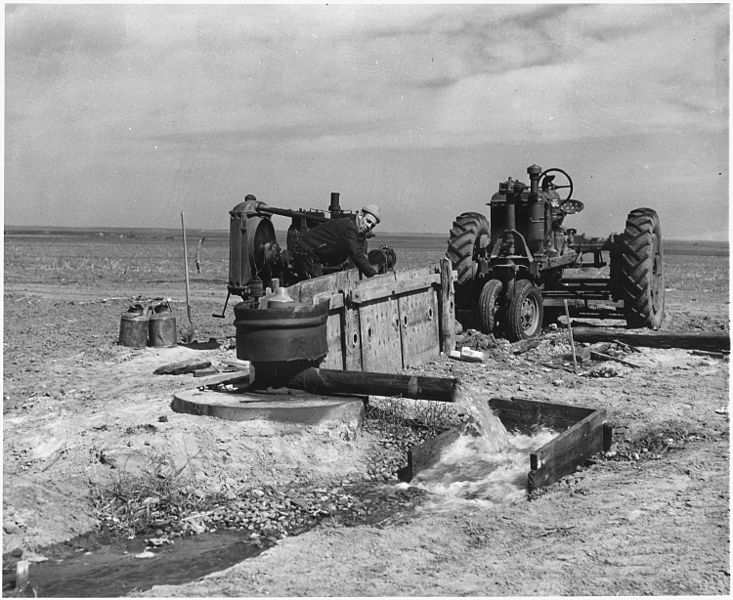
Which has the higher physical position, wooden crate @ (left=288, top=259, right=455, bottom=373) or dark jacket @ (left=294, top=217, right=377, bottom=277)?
dark jacket @ (left=294, top=217, right=377, bottom=277)

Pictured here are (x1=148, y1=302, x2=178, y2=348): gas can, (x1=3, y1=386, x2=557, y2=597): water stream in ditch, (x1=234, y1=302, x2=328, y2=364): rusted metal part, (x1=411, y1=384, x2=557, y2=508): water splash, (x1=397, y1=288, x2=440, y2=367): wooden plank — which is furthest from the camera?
(x1=148, y1=302, x2=178, y2=348): gas can

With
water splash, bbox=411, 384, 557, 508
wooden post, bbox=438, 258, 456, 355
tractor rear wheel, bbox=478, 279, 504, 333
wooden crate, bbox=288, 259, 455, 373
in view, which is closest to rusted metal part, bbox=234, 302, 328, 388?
wooden crate, bbox=288, 259, 455, 373

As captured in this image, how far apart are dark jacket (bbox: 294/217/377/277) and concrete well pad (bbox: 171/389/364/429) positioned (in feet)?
7.73

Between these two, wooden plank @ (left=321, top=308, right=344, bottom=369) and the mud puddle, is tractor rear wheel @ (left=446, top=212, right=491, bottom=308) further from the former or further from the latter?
the mud puddle

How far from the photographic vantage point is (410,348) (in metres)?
10.1

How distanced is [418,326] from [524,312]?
2242mm

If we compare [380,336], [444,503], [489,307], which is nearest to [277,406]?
[444,503]

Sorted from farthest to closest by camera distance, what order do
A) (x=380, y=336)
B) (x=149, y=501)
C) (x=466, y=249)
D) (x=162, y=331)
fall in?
(x=466, y=249), (x=162, y=331), (x=380, y=336), (x=149, y=501)

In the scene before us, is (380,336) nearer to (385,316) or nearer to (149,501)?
(385,316)

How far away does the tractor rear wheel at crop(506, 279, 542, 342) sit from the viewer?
11.6m

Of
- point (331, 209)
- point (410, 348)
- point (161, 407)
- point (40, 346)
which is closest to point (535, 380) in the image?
point (410, 348)

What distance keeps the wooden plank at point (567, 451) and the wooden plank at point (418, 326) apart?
3143 millimetres

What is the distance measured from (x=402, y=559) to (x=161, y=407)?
364 centimetres

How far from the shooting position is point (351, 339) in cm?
894
